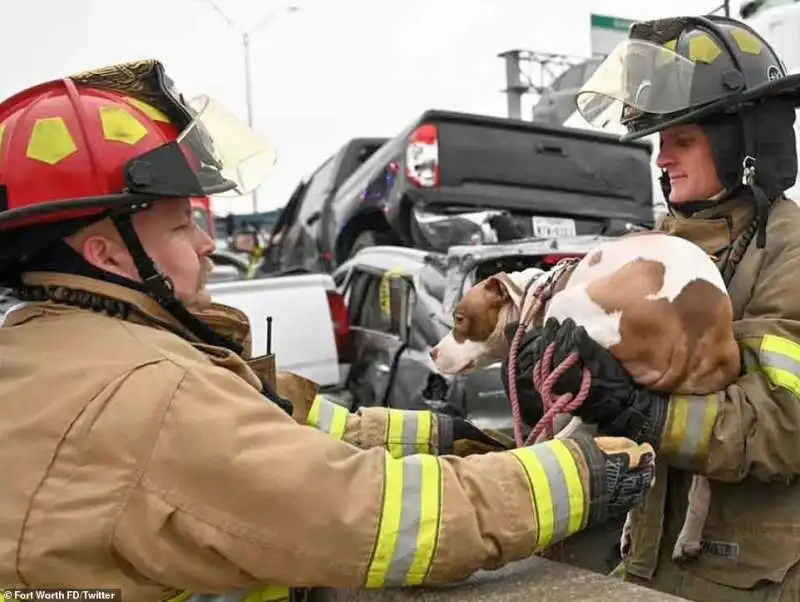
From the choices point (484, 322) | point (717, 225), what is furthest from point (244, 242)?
point (717, 225)

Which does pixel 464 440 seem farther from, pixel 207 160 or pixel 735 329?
pixel 207 160

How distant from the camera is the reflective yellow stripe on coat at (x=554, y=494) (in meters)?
1.54

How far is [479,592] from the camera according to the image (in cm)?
166

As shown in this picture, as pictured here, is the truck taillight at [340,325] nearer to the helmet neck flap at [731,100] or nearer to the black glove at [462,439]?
the black glove at [462,439]

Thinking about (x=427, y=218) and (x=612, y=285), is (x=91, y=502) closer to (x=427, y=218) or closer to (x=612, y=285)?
(x=612, y=285)

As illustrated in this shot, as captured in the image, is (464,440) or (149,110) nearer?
(149,110)

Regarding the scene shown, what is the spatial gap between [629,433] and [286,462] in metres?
0.81

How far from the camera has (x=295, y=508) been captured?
138 cm

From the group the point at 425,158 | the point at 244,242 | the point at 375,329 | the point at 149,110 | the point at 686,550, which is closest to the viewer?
the point at 149,110

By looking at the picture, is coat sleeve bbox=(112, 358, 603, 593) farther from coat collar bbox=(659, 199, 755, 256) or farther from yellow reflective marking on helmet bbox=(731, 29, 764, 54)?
yellow reflective marking on helmet bbox=(731, 29, 764, 54)

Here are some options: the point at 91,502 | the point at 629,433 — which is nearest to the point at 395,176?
the point at 629,433

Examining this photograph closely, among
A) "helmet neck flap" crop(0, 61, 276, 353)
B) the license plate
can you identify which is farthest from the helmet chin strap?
the license plate

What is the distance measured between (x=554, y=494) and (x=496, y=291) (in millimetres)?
1523

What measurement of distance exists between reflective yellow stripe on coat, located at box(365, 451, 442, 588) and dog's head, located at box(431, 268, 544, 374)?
147 centimetres
